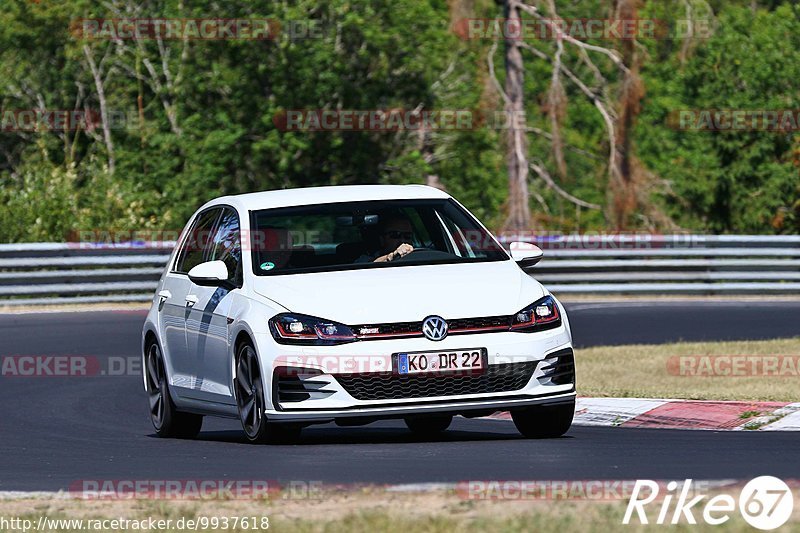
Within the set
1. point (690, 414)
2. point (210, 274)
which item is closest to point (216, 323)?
point (210, 274)

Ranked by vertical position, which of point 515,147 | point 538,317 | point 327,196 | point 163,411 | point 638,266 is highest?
point 327,196

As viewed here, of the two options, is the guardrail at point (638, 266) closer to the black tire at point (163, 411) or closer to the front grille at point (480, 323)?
the black tire at point (163, 411)

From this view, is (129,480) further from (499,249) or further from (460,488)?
(499,249)

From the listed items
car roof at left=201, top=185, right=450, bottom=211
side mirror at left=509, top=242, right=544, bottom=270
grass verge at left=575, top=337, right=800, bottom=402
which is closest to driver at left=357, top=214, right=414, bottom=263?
car roof at left=201, top=185, right=450, bottom=211

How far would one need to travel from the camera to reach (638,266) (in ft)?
98.1

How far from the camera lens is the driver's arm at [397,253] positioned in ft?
37.2

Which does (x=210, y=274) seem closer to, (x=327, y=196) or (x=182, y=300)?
(x=182, y=300)

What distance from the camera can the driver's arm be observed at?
11.3 metres

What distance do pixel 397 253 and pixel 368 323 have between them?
4.11ft

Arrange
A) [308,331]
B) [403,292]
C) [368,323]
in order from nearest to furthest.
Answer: [368,323] < [308,331] < [403,292]

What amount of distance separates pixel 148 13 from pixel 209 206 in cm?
3387

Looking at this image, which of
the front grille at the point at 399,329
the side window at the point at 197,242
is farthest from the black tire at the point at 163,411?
the front grille at the point at 399,329

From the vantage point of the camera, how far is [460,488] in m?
8.22

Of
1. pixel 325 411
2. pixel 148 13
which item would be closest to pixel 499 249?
pixel 325 411
